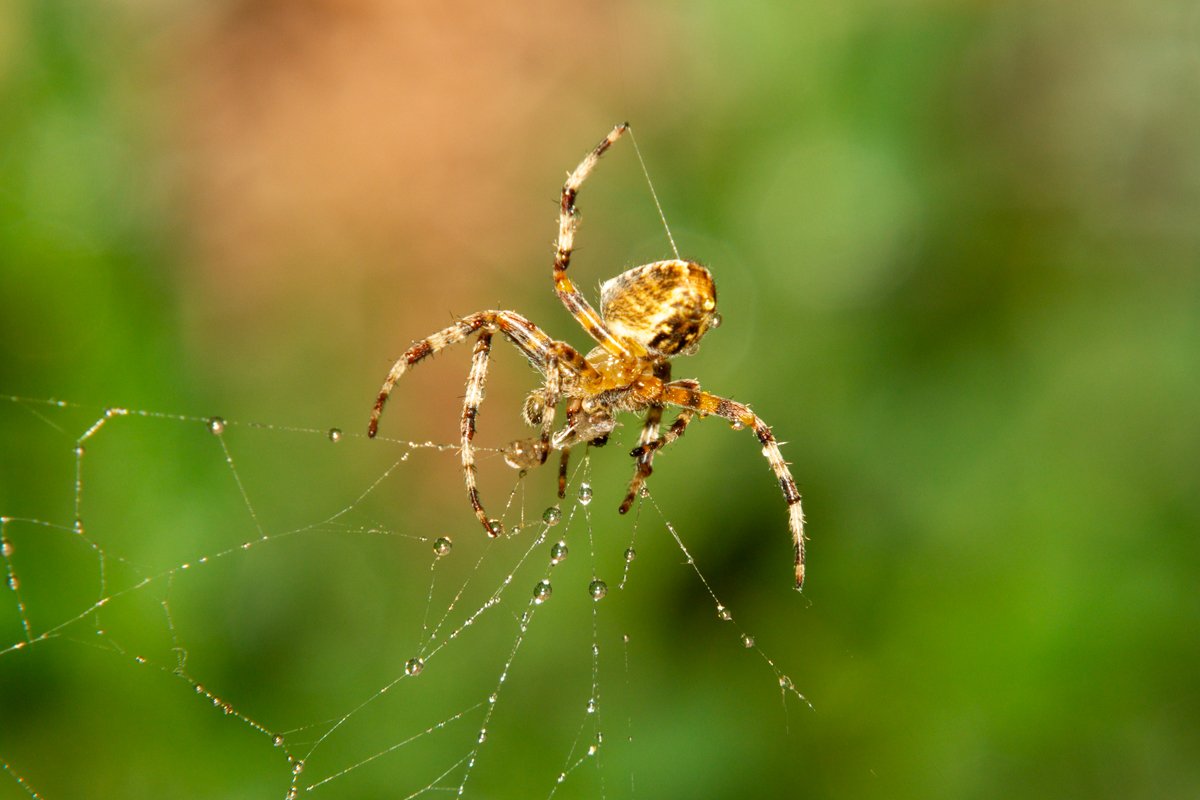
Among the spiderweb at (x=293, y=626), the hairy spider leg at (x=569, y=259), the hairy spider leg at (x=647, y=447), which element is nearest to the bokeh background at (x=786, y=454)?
the spiderweb at (x=293, y=626)

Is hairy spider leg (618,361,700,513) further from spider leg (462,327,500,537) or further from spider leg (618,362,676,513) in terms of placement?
spider leg (462,327,500,537)

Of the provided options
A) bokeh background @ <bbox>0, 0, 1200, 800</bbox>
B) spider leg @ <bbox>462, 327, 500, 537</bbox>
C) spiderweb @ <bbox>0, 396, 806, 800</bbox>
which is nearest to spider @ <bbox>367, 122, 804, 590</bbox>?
spider leg @ <bbox>462, 327, 500, 537</bbox>

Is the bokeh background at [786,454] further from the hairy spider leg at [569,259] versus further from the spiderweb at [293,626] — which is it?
the hairy spider leg at [569,259]

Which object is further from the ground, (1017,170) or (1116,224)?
(1017,170)

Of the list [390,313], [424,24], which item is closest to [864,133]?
[390,313]

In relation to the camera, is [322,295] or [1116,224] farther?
[322,295]

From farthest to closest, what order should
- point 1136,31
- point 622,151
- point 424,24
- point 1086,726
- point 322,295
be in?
1. point 424,24
2. point 322,295
3. point 622,151
4. point 1136,31
5. point 1086,726

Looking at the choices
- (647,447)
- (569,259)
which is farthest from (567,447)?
(569,259)

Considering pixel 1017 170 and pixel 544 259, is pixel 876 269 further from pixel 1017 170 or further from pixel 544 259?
pixel 544 259

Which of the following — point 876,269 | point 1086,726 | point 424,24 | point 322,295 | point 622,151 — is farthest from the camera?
point 424,24

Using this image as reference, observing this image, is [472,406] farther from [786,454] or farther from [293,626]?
[786,454]
